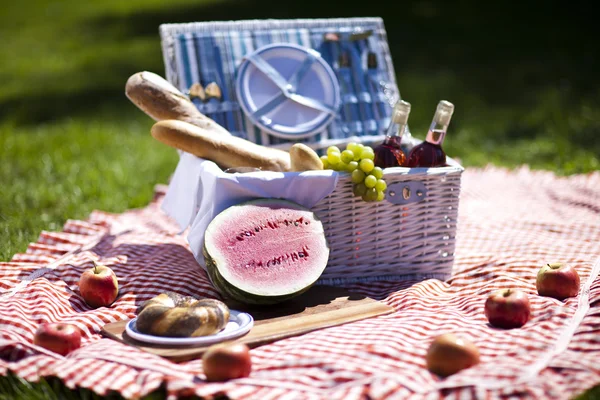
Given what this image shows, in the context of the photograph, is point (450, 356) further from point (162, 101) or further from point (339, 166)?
point (162, 101)

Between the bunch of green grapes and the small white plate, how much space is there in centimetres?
75

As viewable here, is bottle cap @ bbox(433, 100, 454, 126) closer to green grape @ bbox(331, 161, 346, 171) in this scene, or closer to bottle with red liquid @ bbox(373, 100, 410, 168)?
bottle with red liquid @ bbox(373, 100, 410, 168)

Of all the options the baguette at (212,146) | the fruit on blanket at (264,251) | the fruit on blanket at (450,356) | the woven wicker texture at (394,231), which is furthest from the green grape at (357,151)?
the fruit on blanket at (450,356)

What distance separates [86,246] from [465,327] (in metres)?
2.02

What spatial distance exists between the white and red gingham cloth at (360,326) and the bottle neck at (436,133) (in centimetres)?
63

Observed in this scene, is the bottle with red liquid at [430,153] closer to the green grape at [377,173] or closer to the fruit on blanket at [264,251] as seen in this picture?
the green grape at [377,173]

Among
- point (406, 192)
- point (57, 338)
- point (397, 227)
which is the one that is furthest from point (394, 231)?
point (57, 338)

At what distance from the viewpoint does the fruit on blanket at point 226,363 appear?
2201mm

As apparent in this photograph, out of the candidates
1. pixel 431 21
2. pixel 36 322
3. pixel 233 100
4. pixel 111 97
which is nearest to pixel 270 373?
pixel 36 322

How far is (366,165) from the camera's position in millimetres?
2996

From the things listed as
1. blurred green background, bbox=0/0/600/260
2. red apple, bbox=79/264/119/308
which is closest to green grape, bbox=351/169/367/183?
red apple, bbox=79/264/119/308

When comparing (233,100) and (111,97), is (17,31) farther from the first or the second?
(233,100)

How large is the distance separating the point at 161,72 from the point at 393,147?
21.0 ft

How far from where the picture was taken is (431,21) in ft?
34.2
